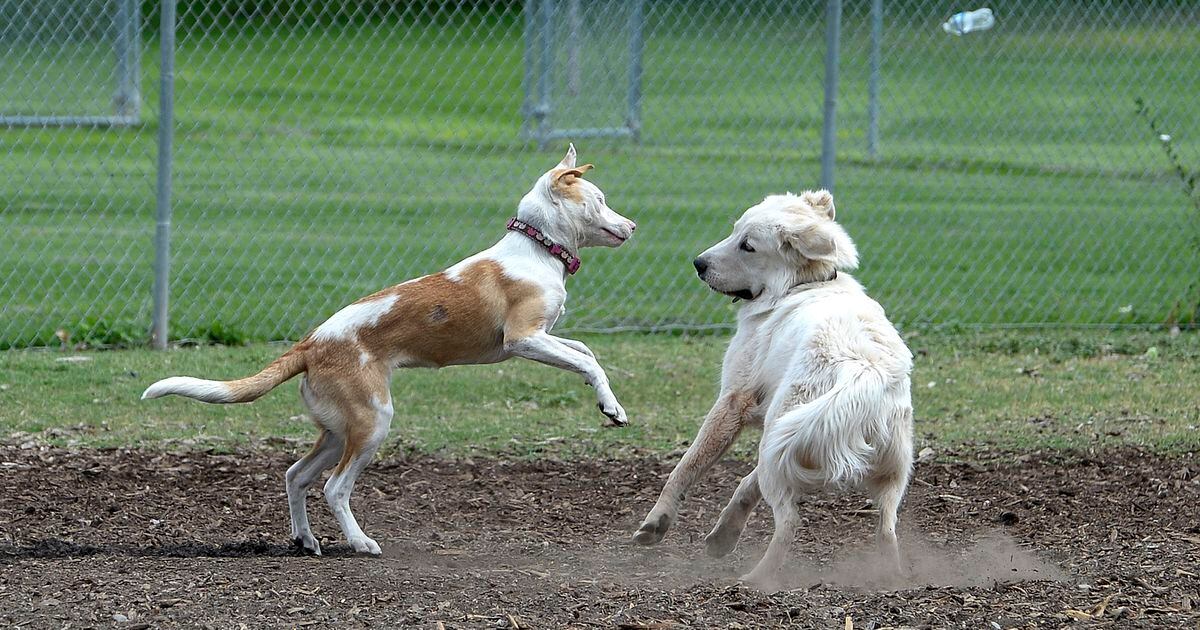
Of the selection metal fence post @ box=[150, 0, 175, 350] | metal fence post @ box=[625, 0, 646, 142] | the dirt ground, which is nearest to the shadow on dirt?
the dirt ground

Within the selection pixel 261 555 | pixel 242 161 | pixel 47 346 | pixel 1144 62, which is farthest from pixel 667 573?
pixel 242 161

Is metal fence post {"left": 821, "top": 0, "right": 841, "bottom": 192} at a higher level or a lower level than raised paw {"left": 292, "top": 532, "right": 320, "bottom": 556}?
higher

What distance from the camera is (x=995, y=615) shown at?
411 cm

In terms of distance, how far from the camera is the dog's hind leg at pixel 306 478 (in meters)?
5.26

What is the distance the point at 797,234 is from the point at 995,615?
152 cm

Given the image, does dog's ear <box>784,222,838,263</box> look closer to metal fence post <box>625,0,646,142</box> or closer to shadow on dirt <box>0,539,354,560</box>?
shadow on dirt <box>0,539,354,560</box>

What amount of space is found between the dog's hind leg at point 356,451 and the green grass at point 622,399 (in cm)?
147

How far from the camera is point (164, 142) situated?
27.0 feet

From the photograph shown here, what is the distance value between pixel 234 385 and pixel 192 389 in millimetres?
185

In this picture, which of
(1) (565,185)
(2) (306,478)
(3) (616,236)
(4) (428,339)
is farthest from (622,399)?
(2) (306,478)

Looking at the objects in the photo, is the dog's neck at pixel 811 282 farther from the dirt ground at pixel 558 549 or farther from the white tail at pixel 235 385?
the white tail at pixel 235 385

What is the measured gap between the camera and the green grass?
22.3 feet

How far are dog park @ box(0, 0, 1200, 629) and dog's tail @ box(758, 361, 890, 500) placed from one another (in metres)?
0.01

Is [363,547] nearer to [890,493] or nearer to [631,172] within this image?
[890,493]
